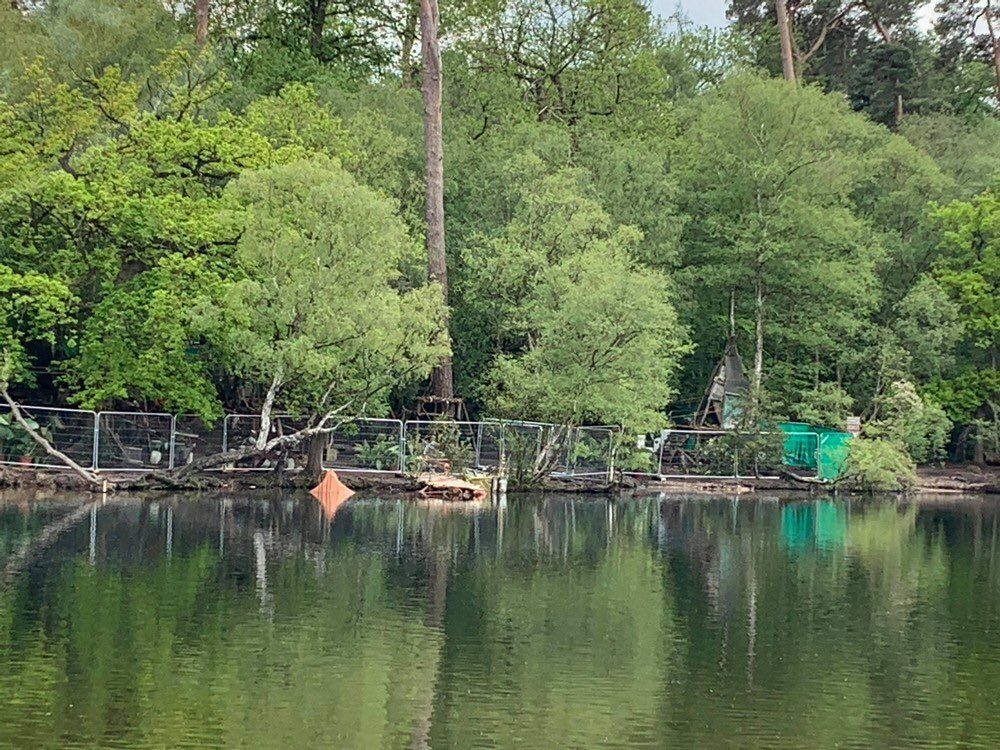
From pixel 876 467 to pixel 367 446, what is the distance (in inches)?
603

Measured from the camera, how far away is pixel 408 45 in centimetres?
5778

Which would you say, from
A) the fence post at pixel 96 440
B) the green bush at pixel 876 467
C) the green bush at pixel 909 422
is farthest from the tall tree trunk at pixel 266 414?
the green bush at pixel 909 422

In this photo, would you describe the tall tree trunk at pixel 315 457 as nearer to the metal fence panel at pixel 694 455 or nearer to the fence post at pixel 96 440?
the fence post at pixel 96 440

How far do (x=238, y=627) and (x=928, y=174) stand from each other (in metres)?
41.9

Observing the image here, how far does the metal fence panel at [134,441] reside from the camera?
36844 mm

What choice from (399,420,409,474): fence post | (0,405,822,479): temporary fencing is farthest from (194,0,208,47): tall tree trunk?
(399,420,409,474): fence post

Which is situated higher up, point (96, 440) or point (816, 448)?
point (816, 448)

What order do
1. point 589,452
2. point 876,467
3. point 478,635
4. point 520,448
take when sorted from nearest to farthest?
point 478,635 → point 520,448 → point 589,452 → point 876,467

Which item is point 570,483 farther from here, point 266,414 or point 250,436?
point 266,414

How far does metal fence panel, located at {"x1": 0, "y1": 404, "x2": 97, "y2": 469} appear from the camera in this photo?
118 feet

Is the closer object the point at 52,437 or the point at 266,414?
the point at 266,414

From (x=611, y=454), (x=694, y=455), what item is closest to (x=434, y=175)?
(x=611, y=454)

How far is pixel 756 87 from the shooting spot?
50.1 m

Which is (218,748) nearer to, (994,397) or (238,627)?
(238,627)
